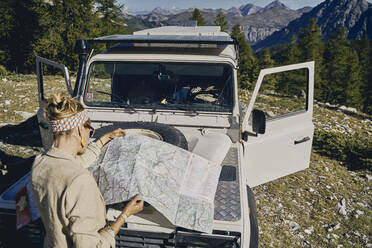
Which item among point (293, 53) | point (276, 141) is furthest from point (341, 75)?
point (276, 141)

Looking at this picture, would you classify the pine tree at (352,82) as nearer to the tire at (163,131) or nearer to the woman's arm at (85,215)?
the tire at (163,131)

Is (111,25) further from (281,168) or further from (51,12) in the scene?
(281,168)

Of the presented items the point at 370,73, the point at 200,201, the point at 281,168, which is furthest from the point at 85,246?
the point at 370,73

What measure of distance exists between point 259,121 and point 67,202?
2.22m

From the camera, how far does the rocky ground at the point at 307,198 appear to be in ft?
12.9

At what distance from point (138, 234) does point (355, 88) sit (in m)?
36.6

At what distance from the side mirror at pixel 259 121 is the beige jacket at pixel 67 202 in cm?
199

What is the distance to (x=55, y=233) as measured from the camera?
1592 millimetres

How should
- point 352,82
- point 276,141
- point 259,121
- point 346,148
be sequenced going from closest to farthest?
point 259,121
point 276,141
point 346,148
point 352,82

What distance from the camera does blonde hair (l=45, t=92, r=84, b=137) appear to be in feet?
5.29

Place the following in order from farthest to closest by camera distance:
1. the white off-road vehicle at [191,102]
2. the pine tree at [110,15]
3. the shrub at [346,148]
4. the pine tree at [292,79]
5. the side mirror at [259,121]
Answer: the pine tree at [292,79]
the pine tree at [110,15]
the shrub at [346,148]
the white off-road vehicle at [191,102]
the side mirror at [259,121]

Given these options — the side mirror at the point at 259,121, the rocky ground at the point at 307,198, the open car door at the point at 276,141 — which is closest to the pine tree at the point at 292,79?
the rocky ground at the point at 307,198

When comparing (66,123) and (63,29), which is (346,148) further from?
(63,29)

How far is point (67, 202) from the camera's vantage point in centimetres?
149
